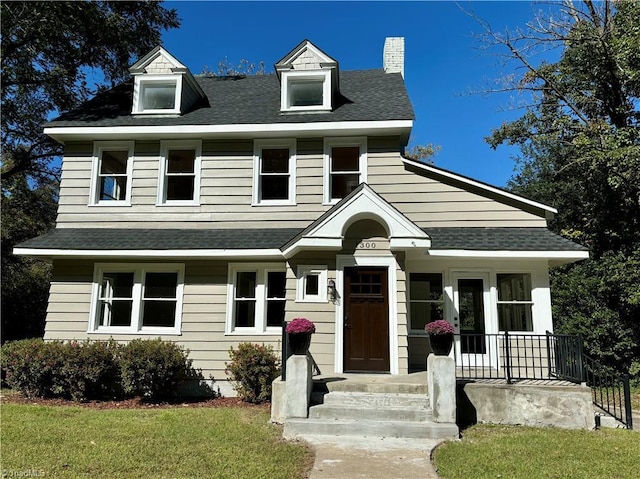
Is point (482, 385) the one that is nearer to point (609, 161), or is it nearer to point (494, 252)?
point (494, 252)

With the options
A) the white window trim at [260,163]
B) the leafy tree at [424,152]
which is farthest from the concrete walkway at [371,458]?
the leafy tree at [424,152]

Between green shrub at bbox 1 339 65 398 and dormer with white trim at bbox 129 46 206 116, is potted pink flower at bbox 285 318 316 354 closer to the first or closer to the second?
green shrub at bbox 1 339 65 398

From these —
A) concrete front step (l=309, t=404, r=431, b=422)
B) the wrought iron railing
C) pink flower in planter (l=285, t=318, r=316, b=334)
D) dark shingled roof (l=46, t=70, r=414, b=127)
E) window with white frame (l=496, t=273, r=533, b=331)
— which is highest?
dark shingled roof (l=46, t=70, r=414, b=127)

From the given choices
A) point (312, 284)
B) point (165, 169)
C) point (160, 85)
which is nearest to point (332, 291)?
A: point (312, 284)

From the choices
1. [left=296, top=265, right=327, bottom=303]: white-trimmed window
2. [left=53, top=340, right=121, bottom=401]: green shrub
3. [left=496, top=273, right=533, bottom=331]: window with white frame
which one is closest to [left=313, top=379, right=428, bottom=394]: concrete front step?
[left=296, top=265, right=327, bottom=303]: white-trimmed window

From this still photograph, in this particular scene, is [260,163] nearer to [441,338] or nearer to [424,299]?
[424,299]

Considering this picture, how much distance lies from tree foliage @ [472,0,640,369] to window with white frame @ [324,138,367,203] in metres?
7.82

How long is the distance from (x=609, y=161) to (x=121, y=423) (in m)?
14.7

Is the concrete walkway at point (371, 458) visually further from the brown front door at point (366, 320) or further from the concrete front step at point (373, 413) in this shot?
the brown front door at point (366, 320)

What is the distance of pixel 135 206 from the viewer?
36.9ft

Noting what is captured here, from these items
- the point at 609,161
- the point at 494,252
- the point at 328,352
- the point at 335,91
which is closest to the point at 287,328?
the point at 328,352

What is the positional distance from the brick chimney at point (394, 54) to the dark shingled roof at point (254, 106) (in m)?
0.36

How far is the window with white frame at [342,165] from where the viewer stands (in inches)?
431

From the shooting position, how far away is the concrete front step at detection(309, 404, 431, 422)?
22.6 feet
